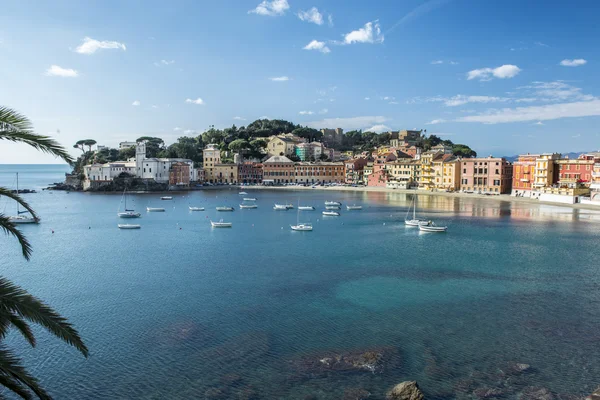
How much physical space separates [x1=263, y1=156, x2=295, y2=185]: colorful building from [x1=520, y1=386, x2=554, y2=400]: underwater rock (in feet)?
340

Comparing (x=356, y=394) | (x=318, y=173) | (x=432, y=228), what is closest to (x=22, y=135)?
(x=356, y=394)

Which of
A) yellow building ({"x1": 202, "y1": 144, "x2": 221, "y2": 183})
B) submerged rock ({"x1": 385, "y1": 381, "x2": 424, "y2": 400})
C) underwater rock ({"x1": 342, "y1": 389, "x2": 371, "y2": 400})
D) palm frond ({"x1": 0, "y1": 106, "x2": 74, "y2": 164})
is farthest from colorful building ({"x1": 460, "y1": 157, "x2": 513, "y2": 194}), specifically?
palm frond ({"x1": 0, "y1": 106, "x2": 74, "y2": 164})

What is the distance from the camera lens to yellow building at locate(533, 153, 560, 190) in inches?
2901

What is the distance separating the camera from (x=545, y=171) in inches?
2908

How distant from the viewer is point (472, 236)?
134 feet

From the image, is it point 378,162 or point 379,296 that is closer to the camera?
point 379,296

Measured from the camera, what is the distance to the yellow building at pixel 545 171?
242 feet

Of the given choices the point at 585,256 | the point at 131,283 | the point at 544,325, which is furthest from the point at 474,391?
the point at 585,256

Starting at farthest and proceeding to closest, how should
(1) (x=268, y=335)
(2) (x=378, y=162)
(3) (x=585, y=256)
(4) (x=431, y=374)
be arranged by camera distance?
1. (2) (x=378, y=162)
2. (3) (x=585, y=256)
3. (1) (x=268, y=335)
4. (4) (x=431, y=374)

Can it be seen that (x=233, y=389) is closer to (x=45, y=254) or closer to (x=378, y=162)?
(x=45, y=254)

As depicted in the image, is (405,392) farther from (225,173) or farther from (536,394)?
(225,173)

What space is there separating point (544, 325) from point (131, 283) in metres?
20.4

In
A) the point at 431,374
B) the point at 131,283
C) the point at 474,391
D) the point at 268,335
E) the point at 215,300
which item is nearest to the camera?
the point at 474,391

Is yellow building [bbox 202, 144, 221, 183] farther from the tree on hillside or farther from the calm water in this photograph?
the tree on hillside
